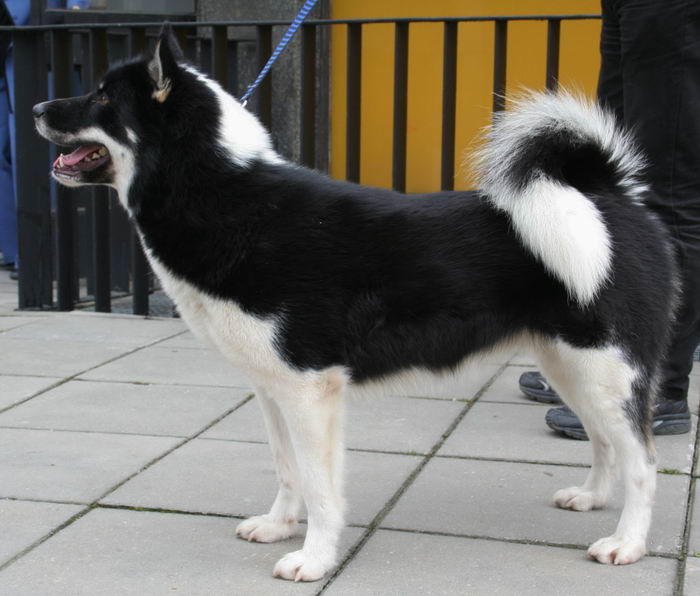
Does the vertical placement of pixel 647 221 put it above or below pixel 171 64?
below

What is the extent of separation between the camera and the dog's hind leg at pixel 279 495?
3.40 metres

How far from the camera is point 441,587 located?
303 cm

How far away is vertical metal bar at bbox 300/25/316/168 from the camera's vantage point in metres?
6.66

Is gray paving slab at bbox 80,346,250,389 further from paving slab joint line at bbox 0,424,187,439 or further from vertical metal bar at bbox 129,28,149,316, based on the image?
vertical metal bar at bbox 129,28,149,316

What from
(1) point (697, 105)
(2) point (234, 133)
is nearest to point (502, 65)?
(1) point (697, 105)

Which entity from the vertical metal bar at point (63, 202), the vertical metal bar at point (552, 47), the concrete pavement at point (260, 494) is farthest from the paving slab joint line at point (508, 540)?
the vertical metal bar at point (63, 202)

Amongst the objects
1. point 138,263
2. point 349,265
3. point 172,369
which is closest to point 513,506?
point 349,265

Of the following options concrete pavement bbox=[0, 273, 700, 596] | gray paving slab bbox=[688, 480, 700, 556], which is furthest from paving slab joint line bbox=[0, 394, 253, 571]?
gray paving slab bbox=[688, 480, 700, 556]

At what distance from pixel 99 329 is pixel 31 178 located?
1.27 m

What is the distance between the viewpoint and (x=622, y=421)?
3.23 metres

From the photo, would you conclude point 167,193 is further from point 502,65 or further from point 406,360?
point 502,65

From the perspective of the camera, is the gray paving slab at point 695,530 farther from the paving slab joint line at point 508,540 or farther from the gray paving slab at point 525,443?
the gray paving slab at point 525,443

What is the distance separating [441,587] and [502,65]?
4076mm

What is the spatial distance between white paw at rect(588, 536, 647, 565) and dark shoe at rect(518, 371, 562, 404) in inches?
70.1
